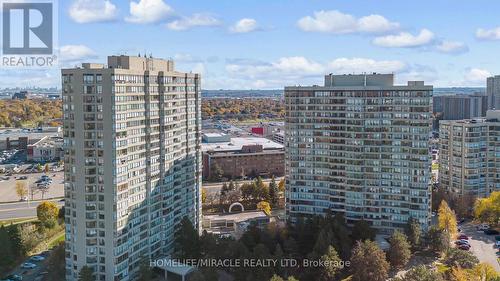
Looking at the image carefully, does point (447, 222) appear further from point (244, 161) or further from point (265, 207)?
point (244, 161)

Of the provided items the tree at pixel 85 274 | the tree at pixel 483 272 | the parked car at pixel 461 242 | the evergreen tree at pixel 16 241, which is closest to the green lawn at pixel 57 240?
→ the evergreen tree at pixel 16 241

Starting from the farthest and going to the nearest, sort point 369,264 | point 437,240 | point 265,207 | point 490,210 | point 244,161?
point 244,161, point 265,207, point 490,210, point 437,240, point 369,264

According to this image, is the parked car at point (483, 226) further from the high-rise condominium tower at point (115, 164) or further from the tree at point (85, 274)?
the tree at point (85, 274)

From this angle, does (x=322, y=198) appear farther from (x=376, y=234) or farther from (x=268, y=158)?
(x=268, y=158)

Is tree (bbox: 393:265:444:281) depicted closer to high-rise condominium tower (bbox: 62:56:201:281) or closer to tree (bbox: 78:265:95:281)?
high-rise condominium tower (bbox: 62:56:201:281)

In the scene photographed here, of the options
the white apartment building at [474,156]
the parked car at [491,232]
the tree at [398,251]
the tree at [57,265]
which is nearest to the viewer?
the tree at [57,265]

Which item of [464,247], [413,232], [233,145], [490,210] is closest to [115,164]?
[413,232]

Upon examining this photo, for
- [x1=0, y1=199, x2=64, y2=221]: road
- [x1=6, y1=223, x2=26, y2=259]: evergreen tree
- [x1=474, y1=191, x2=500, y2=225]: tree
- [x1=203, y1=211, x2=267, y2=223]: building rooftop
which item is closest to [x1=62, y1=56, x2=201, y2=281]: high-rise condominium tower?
[x1=6, y1=223, x2=26, y2=259]: evergreen tree
